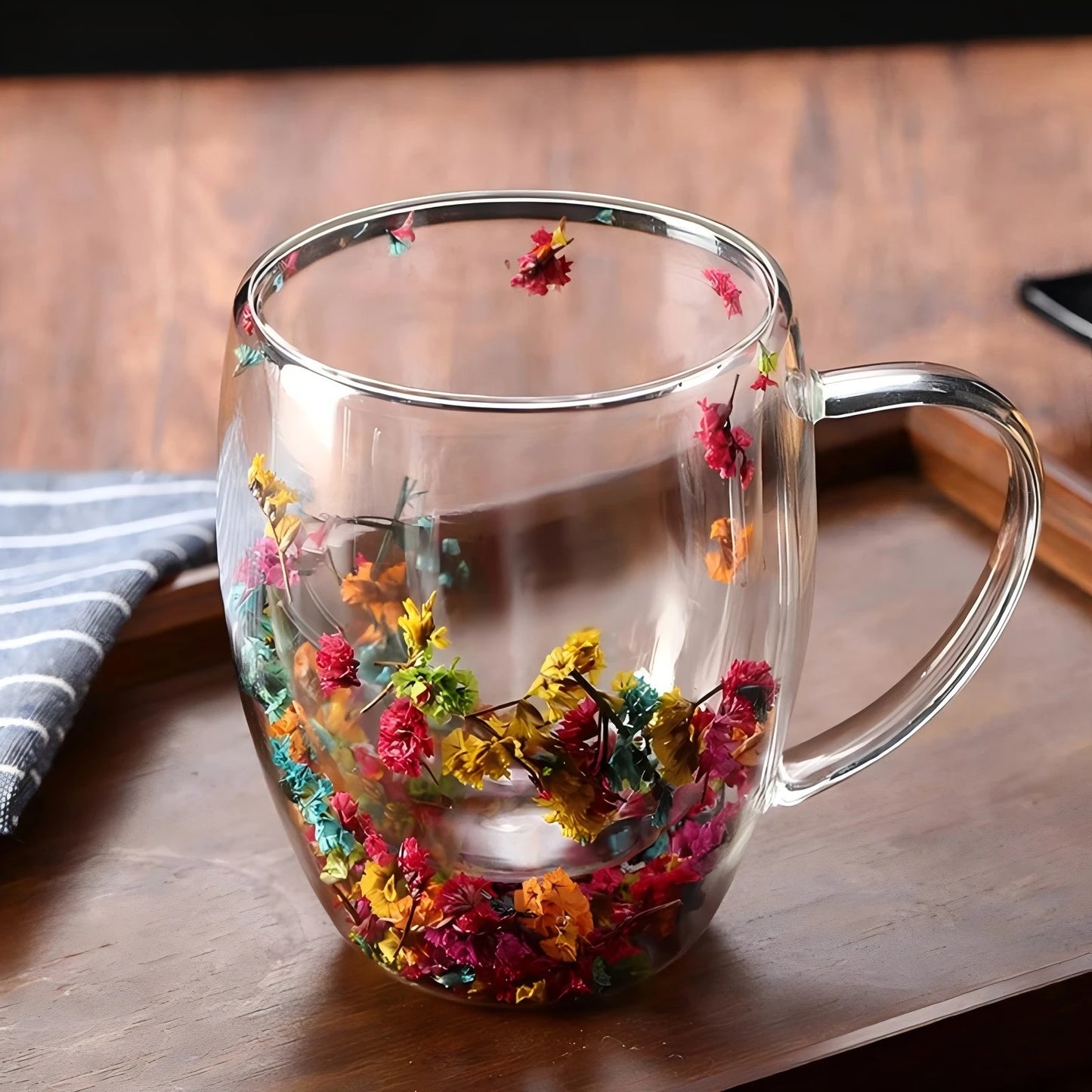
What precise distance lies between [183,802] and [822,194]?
2.94ft

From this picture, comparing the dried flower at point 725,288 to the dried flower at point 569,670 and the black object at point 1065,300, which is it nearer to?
the dried flower at point 569,670

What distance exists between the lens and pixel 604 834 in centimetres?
50

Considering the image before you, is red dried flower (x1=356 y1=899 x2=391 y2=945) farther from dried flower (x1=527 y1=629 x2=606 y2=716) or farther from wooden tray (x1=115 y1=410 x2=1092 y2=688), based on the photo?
wooden tray (x1=115 y1=410 x2=1092 y2=688)

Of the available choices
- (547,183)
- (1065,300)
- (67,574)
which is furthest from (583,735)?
(547,183)

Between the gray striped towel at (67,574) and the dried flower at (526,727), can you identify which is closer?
the dried flower at (526,727)

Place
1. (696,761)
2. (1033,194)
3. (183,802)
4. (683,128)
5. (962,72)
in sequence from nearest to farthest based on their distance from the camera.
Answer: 1. (696,761)
2. (183,802)
3. (1033,194)
4. (683,128)
5. (962,72)

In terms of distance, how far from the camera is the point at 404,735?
0.47 m

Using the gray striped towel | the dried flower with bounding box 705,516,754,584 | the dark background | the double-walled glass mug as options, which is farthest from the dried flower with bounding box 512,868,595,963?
the dark background

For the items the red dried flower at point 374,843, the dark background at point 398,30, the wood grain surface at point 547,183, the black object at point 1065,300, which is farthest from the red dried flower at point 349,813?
the dark background at point 398,30

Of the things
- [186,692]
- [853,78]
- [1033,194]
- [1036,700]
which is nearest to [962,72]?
[853,78]

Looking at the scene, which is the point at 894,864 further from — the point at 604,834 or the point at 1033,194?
the point at 1033,194

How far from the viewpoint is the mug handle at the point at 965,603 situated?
498mm

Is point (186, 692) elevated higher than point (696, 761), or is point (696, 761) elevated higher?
point (696, 761)

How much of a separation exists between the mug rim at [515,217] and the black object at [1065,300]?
1.72ft
